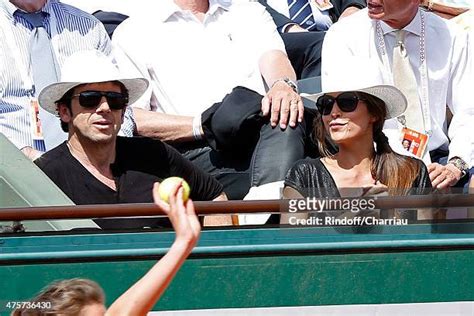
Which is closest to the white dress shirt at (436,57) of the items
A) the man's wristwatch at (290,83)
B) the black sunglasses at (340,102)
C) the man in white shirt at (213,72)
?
the man's wristwatch at (290,83)

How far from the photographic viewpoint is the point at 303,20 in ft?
17.9

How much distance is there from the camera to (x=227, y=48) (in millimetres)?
4719

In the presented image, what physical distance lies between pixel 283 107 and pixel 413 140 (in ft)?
1.53

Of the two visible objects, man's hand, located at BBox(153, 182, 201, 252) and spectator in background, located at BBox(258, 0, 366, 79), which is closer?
man's hand, located at BBox(153, 182, 201, 252)

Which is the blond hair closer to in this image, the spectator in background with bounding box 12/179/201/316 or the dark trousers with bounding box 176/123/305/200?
the spectator in background with bounding box 12/179/201/316

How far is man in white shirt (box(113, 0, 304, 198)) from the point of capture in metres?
4.20

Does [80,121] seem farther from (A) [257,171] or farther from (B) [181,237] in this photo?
(B) [181,237]

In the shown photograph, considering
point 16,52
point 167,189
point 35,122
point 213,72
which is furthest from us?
point 213,72

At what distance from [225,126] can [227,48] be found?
1.99 feet

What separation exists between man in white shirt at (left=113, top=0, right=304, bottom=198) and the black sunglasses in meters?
0.24

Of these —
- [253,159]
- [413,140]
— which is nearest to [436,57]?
[413,140]

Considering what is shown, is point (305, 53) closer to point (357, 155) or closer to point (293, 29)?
point (293, 29)

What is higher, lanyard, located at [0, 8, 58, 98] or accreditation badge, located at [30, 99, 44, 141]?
lanyard, located at [0, 8, 58, 98]

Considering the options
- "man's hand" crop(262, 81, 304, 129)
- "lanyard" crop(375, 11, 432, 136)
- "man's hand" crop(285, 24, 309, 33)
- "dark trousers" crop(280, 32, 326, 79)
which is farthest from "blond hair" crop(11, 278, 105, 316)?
"man's hand" crop(285, 24, 309, 33)
